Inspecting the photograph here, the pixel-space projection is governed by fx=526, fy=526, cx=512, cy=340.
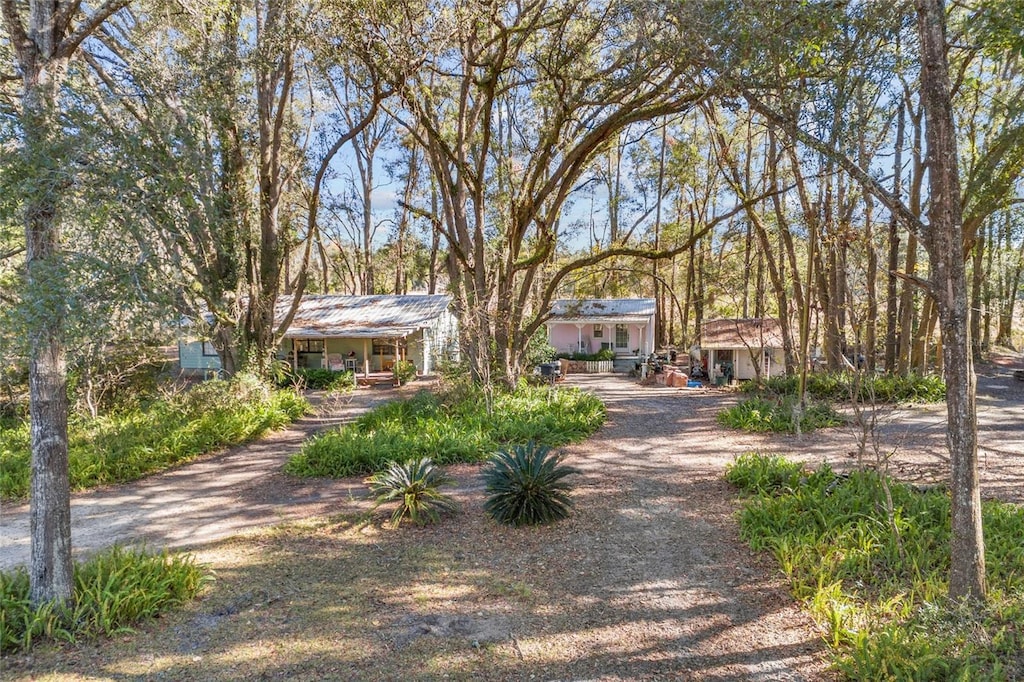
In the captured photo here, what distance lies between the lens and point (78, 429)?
1064 centimetres

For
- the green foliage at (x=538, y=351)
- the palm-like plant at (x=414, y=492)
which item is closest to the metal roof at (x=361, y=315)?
the green foliage at (x=538, y=351)

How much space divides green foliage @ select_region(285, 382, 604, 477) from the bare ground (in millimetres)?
656

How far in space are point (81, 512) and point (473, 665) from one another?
6804 mm

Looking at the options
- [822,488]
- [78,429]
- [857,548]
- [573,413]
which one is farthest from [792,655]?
[78,429]

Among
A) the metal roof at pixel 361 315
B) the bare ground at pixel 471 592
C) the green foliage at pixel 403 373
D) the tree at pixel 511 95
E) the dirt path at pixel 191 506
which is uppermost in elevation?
the tree at pixel 511 95

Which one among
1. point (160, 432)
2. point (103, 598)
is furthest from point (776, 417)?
point (160, 432)

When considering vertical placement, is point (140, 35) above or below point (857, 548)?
above

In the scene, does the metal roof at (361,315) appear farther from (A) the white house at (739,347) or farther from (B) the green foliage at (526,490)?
(B) the green foliage at (526,490)

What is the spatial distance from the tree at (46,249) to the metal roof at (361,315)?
15.2 meters

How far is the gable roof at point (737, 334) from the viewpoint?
64.6ft

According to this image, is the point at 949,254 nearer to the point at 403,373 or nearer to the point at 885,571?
the point at 885,571

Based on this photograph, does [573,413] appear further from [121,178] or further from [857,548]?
[121,178]

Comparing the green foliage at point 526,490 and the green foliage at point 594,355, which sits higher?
the green foliage at point 594,355

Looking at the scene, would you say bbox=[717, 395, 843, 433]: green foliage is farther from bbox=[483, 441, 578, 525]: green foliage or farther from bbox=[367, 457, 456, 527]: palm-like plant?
bbox=[367, 457, 456, 527]: palm-like plant
